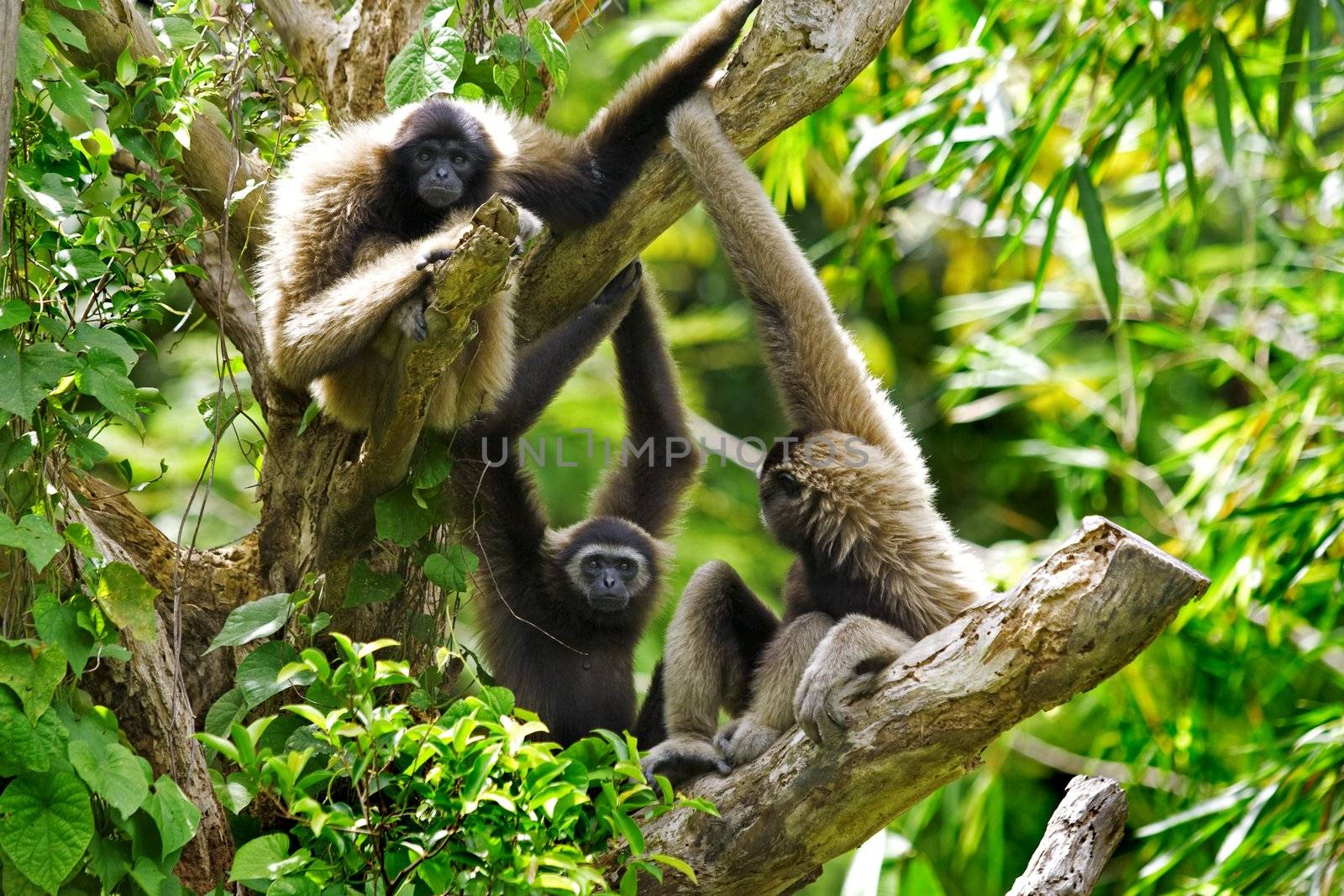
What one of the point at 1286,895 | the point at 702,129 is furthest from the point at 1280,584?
the point at 702,129

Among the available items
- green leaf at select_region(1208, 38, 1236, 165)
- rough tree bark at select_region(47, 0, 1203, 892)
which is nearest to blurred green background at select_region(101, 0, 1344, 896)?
green leaf at select_region(1208, 38, 1236, 165)

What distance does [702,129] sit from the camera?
434 cm

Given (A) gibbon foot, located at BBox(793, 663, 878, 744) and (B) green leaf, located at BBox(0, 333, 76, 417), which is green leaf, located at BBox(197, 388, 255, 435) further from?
(A) gibbon foot, located at BBox(793, 663, 878, 744)

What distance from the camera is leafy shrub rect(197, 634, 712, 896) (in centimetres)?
281

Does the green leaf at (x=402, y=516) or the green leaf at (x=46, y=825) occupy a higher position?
the green leaf at (x=402, y=516)

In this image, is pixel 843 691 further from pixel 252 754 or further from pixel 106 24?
pixel 106 24

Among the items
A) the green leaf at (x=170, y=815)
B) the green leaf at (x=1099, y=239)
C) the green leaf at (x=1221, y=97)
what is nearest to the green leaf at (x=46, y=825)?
the green leaf at (x=170, y=815)

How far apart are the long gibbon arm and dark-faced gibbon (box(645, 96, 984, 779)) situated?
118mm

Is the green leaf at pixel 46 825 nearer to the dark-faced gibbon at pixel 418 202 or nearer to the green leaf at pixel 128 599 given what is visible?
the green leaf at pixel 128 599

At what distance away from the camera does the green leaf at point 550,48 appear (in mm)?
4215

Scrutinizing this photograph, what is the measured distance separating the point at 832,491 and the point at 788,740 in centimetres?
95

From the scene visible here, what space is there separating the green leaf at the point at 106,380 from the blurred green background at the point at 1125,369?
1.14 metres

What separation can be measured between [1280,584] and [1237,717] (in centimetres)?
299

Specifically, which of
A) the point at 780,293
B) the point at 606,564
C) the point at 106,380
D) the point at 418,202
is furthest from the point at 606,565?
the point at 106,380
